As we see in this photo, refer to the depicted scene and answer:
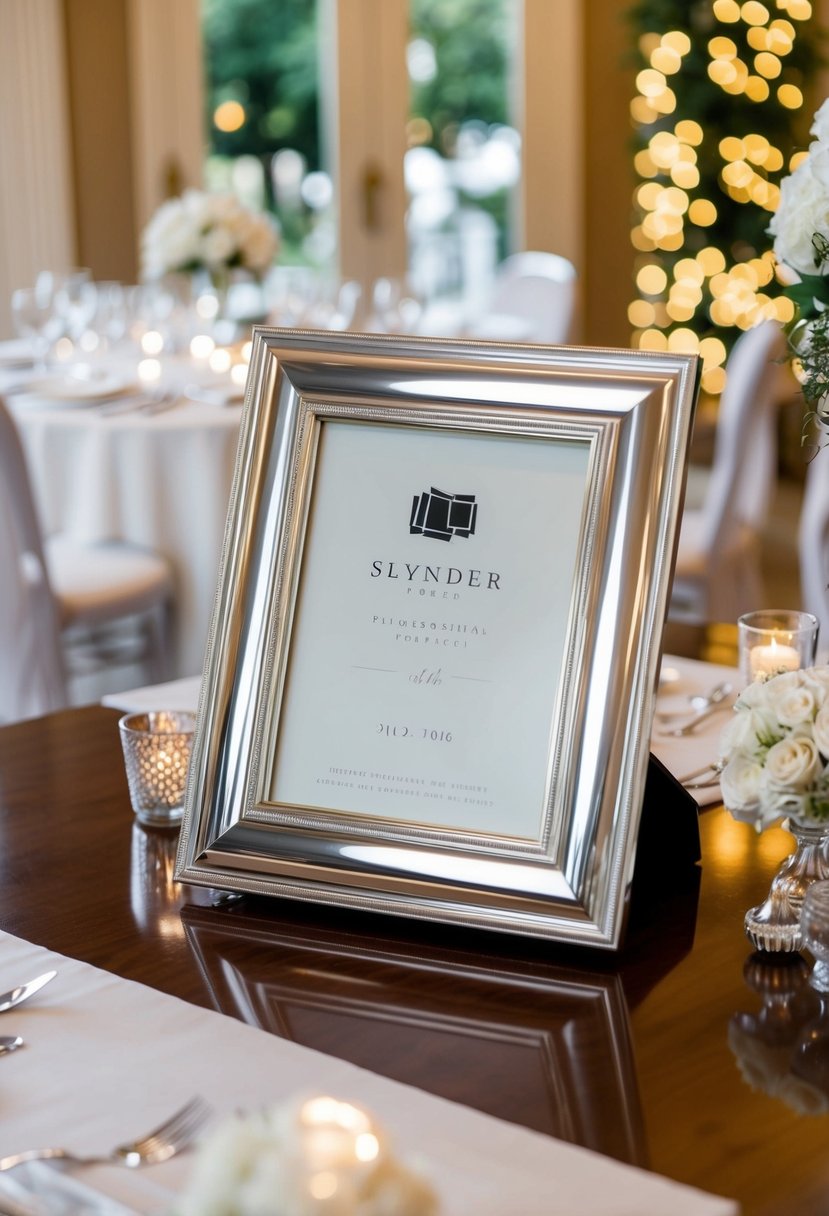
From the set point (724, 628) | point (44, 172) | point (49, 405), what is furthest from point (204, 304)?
point (724, 628)

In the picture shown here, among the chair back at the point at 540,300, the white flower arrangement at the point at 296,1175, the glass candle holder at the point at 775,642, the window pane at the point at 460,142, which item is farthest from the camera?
the window pane at the point at 460,142

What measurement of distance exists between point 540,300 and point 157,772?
4302mm

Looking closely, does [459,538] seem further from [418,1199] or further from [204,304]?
[204,304]

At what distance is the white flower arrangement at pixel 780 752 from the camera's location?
0.75 m

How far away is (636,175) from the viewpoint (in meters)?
7.13

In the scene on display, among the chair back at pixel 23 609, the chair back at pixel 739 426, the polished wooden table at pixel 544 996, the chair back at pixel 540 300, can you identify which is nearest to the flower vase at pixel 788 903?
the polished wooden table at pixel 544 996

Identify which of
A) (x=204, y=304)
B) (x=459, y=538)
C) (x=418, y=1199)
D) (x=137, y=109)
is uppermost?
(x=137, y=109)

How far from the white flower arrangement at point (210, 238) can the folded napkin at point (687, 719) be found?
10.5ft

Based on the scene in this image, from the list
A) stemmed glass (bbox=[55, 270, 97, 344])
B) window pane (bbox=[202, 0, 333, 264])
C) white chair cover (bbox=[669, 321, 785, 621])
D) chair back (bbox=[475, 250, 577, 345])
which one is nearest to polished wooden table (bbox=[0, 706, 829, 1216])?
white chair cover (bbox=[669, 321, 785, 621])

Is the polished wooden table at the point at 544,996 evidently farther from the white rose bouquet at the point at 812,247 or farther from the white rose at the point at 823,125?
the white rose at the point at 823,125

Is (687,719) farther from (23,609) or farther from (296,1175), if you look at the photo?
(23,609)

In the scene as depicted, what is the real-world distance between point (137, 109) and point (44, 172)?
57 cm

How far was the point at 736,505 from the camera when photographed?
3.33 meters

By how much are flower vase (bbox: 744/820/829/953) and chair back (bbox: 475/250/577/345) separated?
4079 mm
